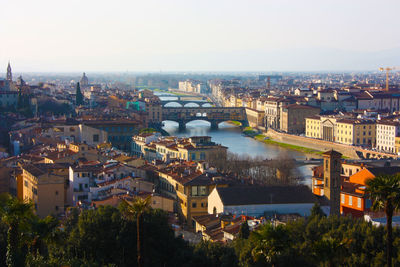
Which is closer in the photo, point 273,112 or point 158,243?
point 158,243

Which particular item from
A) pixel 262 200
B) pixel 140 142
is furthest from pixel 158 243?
pixel 140 142

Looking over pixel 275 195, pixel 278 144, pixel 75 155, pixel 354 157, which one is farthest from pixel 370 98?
pixel 275 195

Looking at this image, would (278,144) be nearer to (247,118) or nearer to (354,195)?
(247,118)

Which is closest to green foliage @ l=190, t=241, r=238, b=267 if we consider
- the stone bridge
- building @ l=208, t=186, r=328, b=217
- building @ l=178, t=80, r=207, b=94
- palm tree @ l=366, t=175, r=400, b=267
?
palm tree @ l=366, t=175, r=400, b=267

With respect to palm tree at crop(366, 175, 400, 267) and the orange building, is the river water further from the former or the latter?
palm tree at crop(366, 175, 400, 267)

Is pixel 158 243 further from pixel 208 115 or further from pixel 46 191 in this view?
pixel 208 115

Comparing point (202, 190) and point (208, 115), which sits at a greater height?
point (202, 190)

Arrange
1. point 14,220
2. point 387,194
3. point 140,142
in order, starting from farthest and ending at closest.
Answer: point 140,142
point 14,220
point 387,194
